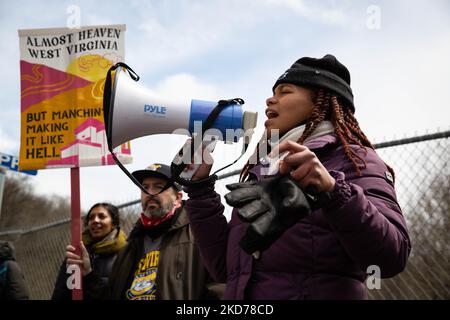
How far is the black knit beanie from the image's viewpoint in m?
1.79

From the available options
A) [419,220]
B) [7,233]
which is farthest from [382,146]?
[7,233]

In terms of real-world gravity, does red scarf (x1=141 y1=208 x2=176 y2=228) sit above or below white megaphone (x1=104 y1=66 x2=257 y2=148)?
below

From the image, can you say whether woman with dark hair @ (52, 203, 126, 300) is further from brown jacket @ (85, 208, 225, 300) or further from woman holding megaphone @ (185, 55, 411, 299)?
woman holding megaphone @ (185, 55, 411, 299)

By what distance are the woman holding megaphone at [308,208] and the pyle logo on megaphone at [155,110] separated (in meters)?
0.28

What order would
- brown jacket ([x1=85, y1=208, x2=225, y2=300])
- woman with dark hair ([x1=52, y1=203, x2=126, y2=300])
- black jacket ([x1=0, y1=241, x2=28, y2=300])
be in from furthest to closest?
1. black jacket ([x1=0, y1=241, x2=28, y2=300])
2. woman with dark hair ([x1=52, y1=203, x2=126, y2=300])
3. brown jacket ([x1=85, y1=208, x2=225, y2=300])

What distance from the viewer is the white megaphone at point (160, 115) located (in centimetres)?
186

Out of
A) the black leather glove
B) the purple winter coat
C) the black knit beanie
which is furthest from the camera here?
the black knit beanie

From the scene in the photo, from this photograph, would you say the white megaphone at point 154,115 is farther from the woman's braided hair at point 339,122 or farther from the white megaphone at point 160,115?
the woman's braided hair at point 339,122

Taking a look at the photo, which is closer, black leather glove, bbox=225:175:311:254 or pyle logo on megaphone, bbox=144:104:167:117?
black leather glove, bbox=225:175:311:254

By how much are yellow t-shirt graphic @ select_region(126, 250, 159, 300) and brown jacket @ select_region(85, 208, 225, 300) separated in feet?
0.15

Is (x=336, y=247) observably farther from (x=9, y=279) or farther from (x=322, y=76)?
(x=9, y=279)

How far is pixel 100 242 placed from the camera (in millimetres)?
3943

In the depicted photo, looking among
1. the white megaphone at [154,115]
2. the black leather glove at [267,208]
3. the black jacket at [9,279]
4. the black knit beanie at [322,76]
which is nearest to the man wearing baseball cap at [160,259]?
the white megaphone at [154,115]

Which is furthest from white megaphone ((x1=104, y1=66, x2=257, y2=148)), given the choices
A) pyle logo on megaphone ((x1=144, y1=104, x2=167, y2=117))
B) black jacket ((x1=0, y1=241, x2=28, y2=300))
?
black jacket ((x1=0, y1=241, x2=28, y2=300))
